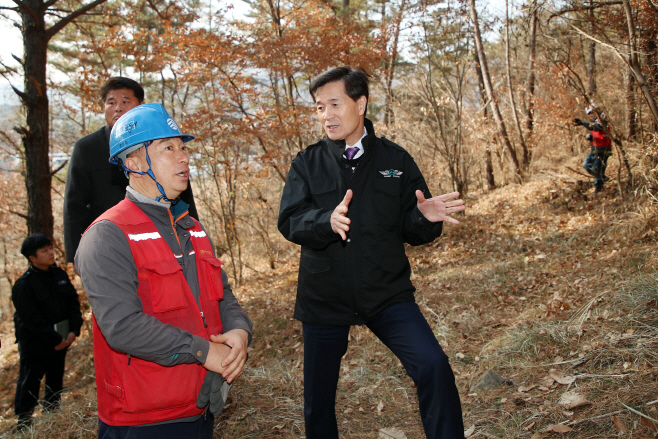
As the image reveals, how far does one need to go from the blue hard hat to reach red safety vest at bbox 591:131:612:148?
10605 millimetres

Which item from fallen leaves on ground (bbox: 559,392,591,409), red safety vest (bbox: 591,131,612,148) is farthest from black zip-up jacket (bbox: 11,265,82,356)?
red safety vest (bbox: 591,131,612,148)

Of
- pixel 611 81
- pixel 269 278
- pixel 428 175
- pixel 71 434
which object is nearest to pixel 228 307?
pixel 71 434

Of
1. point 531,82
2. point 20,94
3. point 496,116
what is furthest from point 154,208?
point 531,82

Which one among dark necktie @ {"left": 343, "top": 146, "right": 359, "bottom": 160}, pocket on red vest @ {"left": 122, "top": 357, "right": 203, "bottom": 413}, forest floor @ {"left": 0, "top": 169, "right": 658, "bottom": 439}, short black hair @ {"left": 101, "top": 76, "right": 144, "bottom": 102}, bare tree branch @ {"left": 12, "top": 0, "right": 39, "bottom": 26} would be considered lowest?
forest floor @ {"left": 0, "top": 169, "right": 658, "bottom": 439}

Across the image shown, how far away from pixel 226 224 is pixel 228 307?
10.1 metres

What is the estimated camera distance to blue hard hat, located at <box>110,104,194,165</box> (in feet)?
6.47

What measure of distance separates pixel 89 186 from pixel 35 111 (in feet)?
14.8

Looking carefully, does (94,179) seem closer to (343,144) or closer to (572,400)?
(343,144)

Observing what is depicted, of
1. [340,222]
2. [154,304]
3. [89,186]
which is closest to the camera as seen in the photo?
[154,304]

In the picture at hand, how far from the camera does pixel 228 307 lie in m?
2.25

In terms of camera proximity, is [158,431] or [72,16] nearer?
[158,431]

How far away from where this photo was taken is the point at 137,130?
6.48ft

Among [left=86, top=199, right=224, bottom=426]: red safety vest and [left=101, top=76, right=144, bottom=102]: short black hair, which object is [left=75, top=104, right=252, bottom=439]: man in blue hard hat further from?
[left=101, top=76, right=144, bottom=102]: short black hair

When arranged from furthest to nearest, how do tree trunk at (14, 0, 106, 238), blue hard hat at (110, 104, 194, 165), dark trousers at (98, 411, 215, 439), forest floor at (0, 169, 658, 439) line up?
tree trunk at (14, 0, 106, 238)
forest floor at (0, 169, 658, 439)
blue hard hat at (110, 104, 194, 165)
dark trousers at (98, 411, 215, 439)
